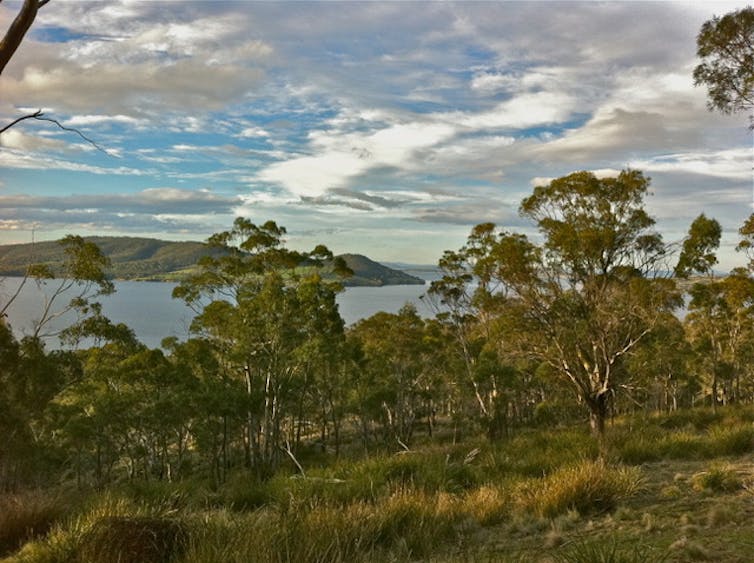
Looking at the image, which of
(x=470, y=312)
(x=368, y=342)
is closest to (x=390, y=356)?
(x=368, y=342)

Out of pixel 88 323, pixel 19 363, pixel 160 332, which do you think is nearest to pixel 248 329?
pixel 88 323

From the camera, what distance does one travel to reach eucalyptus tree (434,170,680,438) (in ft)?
51.8

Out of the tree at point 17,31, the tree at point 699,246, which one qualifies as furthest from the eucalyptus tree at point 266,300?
the tree at point 17,31

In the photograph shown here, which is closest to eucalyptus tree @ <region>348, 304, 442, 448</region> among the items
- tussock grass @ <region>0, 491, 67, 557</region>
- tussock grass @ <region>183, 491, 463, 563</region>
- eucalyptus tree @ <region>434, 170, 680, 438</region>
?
eucalyptus tree @ <region>434, 170, 680, 438</region>

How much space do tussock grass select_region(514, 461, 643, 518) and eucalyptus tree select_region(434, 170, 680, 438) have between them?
893 centimetres

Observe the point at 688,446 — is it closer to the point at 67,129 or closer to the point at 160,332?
the point at 67,129

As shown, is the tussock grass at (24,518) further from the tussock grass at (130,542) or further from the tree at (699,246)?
the tree at (699,246)

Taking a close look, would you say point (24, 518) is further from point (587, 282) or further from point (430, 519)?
point (587, 282)

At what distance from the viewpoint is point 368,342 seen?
1738 inches

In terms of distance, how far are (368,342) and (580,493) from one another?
124 ft

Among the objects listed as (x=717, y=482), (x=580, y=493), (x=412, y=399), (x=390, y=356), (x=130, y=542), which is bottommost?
(x=412, y=399)

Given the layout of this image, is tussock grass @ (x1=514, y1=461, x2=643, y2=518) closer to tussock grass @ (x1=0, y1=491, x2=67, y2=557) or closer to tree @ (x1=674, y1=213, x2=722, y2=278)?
A: tussock grass @ (x1=0, y1=491, x2=67, y2=557)

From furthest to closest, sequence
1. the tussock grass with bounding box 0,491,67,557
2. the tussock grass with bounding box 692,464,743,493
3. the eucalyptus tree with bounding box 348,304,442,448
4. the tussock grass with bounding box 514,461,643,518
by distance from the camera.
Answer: the eucalyptus tree with bounding box 348,304,442,448, the tussock grass with bounding box 692,464,743,493, the tussock grass with bounding box 514,461,643,518, the tussock grass with bounding box 0,491,67,557

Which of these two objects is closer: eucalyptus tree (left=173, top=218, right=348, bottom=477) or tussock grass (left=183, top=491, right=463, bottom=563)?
tussock grass (left=183, top=491, right=463, bottom=563)
